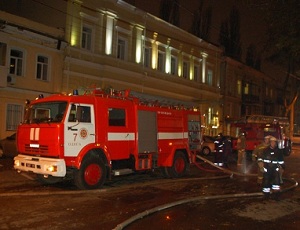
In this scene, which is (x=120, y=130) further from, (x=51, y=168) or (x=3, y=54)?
(x=3, y=54)

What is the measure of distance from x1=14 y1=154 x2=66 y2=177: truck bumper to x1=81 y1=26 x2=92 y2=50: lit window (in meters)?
15.2

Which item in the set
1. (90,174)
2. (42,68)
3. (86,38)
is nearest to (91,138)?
(90,174)

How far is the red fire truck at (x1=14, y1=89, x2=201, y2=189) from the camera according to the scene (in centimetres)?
1000

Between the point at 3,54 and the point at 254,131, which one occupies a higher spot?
the point at 3,54

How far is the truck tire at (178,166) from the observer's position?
535 inches

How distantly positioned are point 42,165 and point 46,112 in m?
1.49

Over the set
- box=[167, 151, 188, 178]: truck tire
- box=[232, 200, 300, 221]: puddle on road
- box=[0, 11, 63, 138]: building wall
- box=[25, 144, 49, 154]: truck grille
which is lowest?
box=[232, 200, 300, 221]: puddle on road

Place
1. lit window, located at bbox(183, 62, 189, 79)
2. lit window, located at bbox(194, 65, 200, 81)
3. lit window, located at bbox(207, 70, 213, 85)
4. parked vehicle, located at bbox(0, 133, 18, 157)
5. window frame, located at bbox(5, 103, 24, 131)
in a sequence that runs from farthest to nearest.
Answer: lit window, located at bbox(207, 70, 213, 85)
lit window, located at bbox(194, 65, 200, 81)
lit window, located at bbox(183, 62, 189, 79)
window frame, located at bbox(5, 103, 24, 131)
parked vehicle, located at bbox(0, 133, 18, 157)

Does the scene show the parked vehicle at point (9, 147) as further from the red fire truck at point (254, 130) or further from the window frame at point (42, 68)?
the red fire truck at point (254, 130)

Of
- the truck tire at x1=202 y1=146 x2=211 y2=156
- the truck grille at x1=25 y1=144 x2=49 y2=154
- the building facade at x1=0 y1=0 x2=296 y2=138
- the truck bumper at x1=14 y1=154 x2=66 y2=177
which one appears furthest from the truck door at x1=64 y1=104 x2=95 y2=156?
the truck tire at x1=202 y1=146 x2=211 y2=156

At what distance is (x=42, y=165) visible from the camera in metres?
9.95

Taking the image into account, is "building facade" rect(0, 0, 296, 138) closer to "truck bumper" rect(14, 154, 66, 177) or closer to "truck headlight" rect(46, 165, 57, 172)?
"truck bumper" rect(14, 154, 66, 177)

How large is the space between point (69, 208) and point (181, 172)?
21.2ft

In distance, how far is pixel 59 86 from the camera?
918 inches
